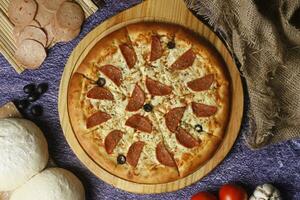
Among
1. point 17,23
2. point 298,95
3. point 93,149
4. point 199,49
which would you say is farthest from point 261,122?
point 17,23

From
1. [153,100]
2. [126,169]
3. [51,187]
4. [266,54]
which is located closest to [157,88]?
[153,100]

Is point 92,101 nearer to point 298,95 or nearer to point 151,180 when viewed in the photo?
point 151,180

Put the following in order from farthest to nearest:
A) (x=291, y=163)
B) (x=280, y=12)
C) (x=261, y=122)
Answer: (x=291, y=163) → (x=261, y=122) → (x=280, y=12)

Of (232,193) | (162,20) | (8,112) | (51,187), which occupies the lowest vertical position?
(51,187)

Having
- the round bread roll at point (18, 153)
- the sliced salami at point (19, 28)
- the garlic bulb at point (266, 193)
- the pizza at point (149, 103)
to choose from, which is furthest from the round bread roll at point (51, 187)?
the garlic bulb at point (266, 193)

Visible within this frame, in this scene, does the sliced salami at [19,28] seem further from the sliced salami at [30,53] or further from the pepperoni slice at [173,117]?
the pepperoni slice at [173,117]

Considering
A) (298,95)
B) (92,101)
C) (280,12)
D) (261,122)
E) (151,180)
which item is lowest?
(151,180)

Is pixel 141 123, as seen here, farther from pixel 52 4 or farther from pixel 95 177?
pixel 52 4
